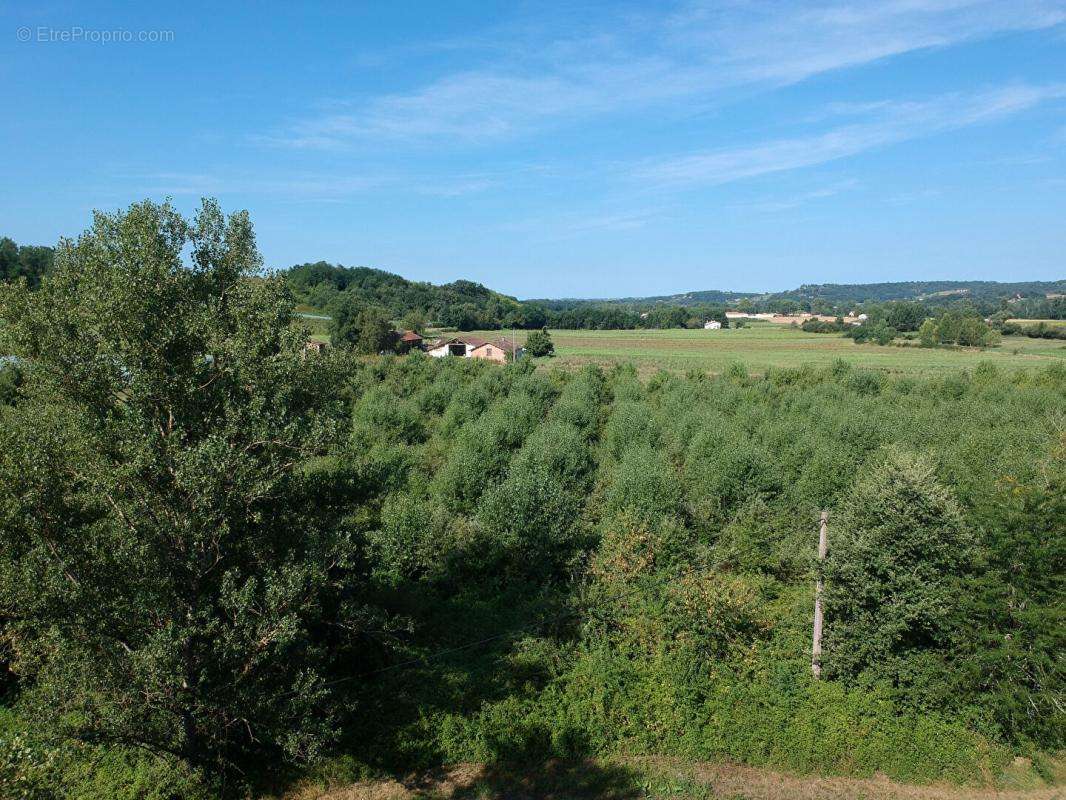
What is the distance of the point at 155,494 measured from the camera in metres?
11.5

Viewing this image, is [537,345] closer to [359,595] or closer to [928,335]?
[928,335]

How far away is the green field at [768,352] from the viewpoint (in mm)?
70388

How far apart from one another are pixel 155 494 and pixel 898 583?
15957mm

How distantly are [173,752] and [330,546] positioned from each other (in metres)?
4.70

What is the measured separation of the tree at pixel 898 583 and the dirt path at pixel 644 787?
249 cm

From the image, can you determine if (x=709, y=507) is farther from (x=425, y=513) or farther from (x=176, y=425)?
(x=176, y=425)

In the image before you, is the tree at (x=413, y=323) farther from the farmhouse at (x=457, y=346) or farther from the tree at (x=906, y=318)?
the tree at (x=906, y=318)

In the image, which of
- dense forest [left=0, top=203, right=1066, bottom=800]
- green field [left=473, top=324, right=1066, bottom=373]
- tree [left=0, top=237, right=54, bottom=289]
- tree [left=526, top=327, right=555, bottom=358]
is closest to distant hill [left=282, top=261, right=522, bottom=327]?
green field [left=473, top=324, right=1066, bottom=373]

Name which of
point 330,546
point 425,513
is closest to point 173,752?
point 330,546

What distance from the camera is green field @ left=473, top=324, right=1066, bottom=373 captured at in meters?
70.4

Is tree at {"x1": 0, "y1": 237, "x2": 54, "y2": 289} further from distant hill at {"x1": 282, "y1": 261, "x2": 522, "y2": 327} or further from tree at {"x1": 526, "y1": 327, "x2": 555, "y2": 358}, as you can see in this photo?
distant hill at {"x1": 282, "y1": 261, "x2": 522, "y2": 327}

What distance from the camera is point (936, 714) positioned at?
1443 centimetres

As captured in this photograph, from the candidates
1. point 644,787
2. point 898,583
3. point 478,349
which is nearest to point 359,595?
point 644,787

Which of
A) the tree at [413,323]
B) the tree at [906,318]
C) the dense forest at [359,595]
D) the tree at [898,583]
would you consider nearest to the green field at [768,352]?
the tree at [906,318]
